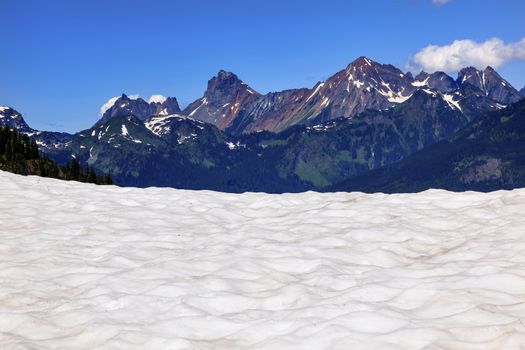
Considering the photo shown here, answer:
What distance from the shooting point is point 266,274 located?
615 inches

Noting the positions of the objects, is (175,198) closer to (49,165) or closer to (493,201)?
(493,201)

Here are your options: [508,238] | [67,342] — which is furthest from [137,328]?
[508,238]

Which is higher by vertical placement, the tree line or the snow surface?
the tree line

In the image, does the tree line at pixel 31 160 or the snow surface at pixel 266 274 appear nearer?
the snow surface at pixel 266 274

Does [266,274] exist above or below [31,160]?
below

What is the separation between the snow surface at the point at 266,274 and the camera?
36.7ft

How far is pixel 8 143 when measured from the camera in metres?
170

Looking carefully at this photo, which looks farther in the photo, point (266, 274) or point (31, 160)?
point (31, 160)

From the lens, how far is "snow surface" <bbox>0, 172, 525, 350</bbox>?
11.2 m

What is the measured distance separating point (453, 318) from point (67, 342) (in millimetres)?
7676

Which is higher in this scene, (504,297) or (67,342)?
(504,297)

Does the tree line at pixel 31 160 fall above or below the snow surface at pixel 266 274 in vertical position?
above

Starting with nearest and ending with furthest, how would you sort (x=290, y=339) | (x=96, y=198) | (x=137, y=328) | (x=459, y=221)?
(x=290, y=339), (x=137, y=328), (x=459, y=221), (x=96, y=198)

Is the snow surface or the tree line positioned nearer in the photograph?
the snow surface
